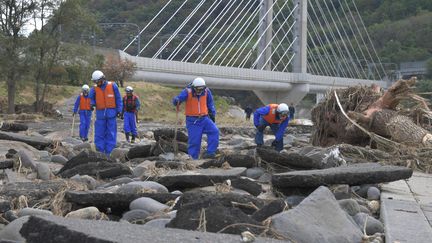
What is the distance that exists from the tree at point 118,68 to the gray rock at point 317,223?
3216cm

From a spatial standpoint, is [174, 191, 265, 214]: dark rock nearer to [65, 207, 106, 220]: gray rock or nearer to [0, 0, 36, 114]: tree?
[65, 207, 106, 220]: gray rock

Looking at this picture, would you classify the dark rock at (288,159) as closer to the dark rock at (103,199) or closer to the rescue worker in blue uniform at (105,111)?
the dark rock at (103,199)

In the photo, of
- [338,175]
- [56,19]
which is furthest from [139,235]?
[56,19]

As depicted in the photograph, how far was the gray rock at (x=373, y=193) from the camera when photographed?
6016 millimetres

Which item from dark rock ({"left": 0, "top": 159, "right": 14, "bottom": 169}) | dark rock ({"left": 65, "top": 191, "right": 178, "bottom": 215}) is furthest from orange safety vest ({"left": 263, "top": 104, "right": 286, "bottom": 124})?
dark rock ({"left": 65, "top": 191, "right": 178, "bottom": 215})

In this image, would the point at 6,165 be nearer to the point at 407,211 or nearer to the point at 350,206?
the point at 350,206

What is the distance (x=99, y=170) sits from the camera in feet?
23.6

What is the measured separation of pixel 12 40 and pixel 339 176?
1033 inches

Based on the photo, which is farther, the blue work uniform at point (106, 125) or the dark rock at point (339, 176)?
the blue work uniform at point (106, 125)

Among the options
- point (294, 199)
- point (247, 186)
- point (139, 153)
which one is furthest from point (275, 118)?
point (294, 199)

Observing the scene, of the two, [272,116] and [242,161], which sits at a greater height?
[272,116]

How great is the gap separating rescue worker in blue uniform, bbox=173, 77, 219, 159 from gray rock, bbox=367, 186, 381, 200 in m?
4.62

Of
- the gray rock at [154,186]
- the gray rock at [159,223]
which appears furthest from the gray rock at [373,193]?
the gray rock at [159,223]

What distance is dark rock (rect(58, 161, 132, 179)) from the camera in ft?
23.4
